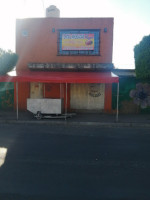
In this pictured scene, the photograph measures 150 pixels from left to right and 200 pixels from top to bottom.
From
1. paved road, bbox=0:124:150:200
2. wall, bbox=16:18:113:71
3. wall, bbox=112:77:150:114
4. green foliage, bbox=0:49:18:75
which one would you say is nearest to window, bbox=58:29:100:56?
wall, bbox=16:18:113:71

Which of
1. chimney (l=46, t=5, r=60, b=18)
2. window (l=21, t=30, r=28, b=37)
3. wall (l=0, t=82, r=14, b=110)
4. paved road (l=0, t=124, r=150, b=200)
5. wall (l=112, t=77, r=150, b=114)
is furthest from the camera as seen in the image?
chimney (l=46, t=5, r=60, b=18)

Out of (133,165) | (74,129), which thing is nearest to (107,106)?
(74,129)

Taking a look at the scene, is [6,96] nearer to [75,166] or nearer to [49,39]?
[49,39]

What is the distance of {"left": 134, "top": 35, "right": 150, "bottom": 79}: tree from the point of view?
9366 mm

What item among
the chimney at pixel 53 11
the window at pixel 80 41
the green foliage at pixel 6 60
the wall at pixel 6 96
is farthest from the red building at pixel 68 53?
the chimney at pixel 53 11

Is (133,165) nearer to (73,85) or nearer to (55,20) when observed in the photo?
(73,85)

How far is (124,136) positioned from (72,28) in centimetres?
878

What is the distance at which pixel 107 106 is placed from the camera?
41.1 feet

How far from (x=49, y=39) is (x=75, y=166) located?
34.7 feet

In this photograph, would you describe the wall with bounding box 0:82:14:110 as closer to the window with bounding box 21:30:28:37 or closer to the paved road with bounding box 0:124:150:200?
the window with bounding box 21:30:28:37

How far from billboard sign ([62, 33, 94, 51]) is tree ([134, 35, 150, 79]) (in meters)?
3.84

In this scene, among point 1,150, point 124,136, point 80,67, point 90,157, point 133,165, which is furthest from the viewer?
point 80,67

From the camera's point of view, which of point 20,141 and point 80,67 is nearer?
point 20,141

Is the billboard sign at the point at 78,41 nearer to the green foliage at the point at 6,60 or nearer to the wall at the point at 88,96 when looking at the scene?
the wall at the point at 88,96
